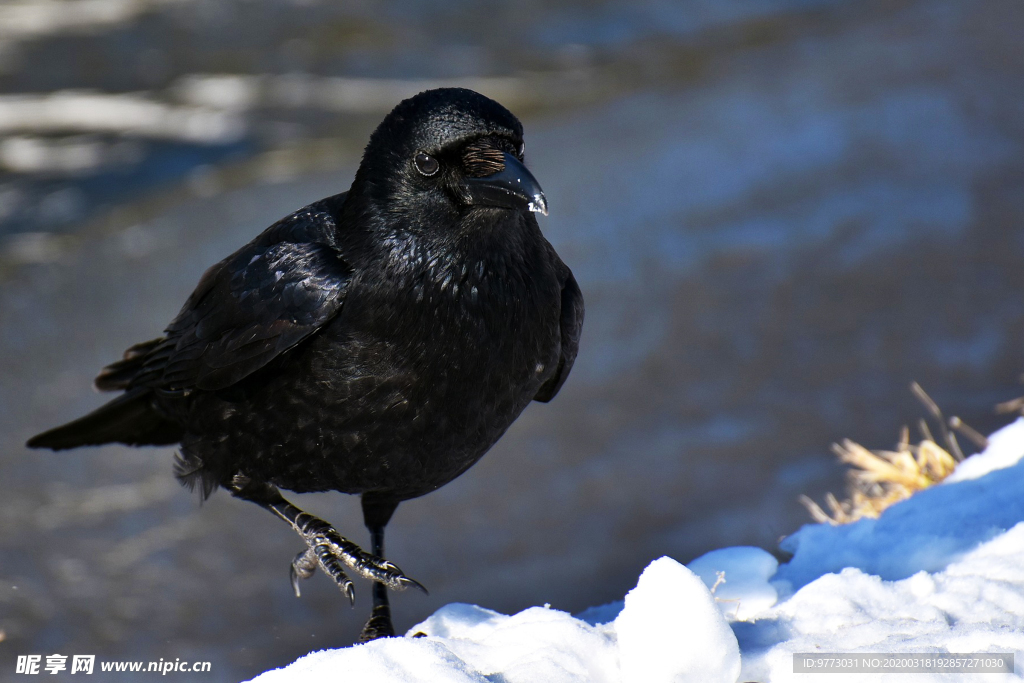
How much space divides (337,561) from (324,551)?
0.05 metres

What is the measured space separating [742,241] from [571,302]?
3.79m

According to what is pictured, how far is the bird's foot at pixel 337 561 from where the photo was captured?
3.22m

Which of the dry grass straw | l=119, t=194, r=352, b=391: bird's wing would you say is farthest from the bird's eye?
the dry grass straw

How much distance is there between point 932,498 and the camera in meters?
3.68

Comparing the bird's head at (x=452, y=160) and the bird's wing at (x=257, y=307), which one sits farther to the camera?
the bird's wing at (x=257, y=307)

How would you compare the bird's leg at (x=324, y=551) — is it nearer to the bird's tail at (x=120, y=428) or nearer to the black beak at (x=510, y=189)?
the bird's tail at (x=120, y=428)

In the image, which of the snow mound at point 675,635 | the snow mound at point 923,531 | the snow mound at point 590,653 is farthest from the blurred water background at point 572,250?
the snow mound at point 675,635

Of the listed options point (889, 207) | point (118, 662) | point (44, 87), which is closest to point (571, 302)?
point (118, 662)

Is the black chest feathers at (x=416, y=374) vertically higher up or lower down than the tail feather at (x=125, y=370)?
lower down

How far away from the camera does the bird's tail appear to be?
3891mm

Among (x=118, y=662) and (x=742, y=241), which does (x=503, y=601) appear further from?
(x=742, y=241)

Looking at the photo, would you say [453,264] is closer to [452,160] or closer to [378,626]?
[452,160]

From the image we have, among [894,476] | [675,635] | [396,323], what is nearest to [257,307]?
[396,323]

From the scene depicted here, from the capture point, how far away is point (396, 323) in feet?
9.53
